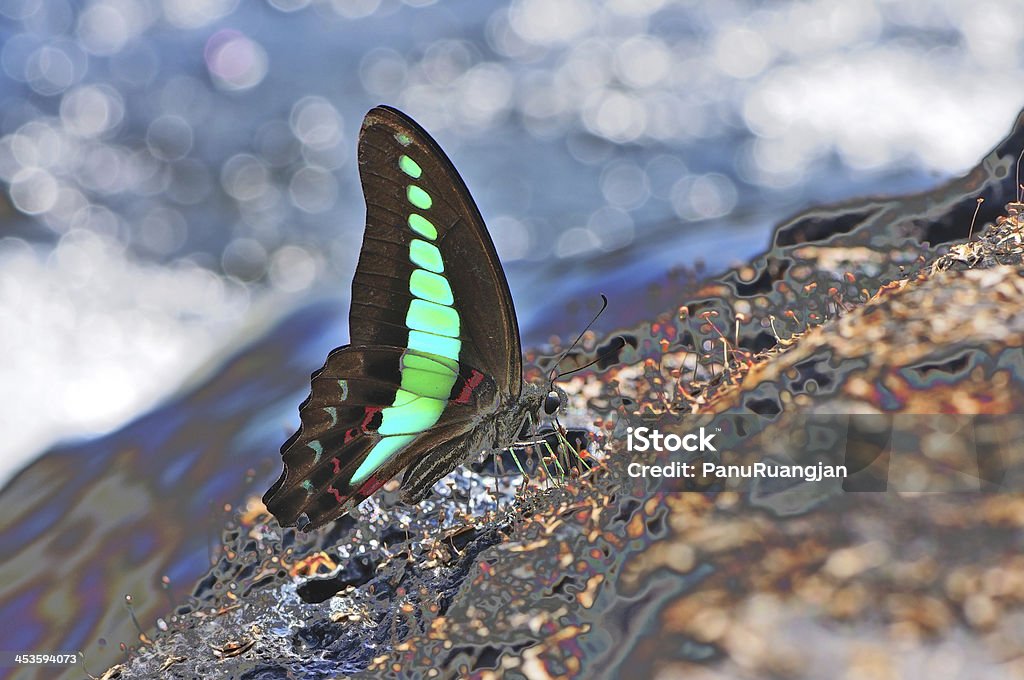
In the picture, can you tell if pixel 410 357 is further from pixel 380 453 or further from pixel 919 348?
pixel 919 348

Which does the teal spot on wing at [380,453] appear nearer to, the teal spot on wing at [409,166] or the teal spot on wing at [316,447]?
the teal spot on wing at [316,447]

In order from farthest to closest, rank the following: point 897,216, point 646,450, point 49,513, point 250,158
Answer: point 250,158, point 897,216, point 49,513, point 646,450

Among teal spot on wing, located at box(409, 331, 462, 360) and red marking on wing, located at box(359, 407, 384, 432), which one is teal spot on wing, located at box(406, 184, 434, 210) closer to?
teal spot on wing, located at box(409, 331, 462, 360)

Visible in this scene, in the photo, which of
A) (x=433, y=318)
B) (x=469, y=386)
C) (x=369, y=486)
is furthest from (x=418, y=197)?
(x=369, y=486)

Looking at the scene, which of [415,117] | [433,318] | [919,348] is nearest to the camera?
[919,348]

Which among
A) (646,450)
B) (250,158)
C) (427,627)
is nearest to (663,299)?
(646,450)

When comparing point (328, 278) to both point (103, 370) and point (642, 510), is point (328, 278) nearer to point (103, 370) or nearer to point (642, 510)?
point (103, 370)
